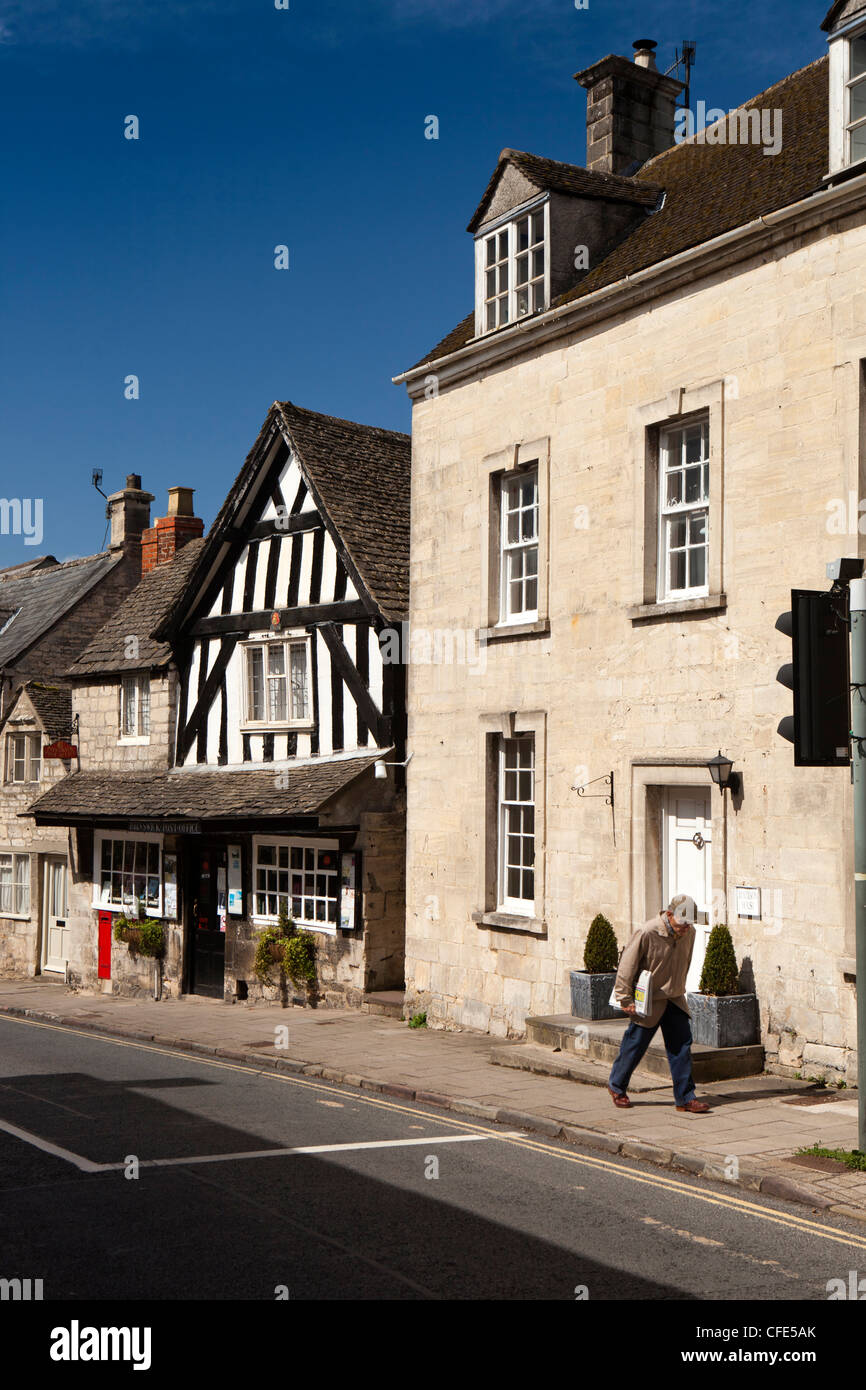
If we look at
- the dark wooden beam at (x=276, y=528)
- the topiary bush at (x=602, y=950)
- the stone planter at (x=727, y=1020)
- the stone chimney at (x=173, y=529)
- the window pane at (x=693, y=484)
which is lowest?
the stone planter at (x=727, y=1020)

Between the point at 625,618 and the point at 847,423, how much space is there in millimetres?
3205

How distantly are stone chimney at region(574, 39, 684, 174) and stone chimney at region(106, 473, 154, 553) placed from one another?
1663 cm

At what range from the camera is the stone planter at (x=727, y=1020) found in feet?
38.2

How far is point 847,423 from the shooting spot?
37.0ft

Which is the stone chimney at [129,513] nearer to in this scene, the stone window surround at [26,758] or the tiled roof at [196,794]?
the stone window surround at [26,758]

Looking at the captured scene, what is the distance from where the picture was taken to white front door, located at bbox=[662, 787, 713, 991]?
12.8 m

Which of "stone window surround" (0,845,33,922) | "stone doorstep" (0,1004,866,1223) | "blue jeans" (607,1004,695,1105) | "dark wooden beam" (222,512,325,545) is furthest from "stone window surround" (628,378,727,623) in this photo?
"stone window surround" (0,845,33,922)

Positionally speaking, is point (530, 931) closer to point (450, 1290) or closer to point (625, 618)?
point (625, 618)

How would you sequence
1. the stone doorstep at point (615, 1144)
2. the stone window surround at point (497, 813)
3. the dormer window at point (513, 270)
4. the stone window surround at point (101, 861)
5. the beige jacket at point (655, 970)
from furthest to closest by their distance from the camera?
the stone window surround at point (101, 861)
the dormer window at point (513, 270)
the stone window surround at point (497, 813)
the beige jacket at point (655, 970)
the stone doorstep at point (615, 1144)

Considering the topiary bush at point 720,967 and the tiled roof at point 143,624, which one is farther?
the tiled roof at point 143,624

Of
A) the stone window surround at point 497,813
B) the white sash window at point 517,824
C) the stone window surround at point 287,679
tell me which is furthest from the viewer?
the stone window surround at point 287,679

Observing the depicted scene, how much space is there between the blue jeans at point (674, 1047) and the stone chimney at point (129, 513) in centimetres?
2347

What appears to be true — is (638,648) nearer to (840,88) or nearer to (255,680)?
(840,88)

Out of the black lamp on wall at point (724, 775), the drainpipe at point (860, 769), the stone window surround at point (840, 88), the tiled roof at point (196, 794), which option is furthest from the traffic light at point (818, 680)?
the tiled roof at point (196, 794)
